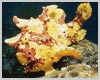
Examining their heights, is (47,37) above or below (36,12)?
below

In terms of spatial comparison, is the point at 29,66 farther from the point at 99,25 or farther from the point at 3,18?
the point at 99,25

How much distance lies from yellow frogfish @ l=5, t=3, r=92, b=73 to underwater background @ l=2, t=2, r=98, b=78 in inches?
1.3

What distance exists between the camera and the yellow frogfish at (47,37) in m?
2.48

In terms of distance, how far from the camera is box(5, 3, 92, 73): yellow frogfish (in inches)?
97.8

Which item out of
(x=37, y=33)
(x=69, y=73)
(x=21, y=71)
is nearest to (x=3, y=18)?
(x=37, y=33)

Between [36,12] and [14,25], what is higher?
[36,12]

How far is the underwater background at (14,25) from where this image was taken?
97.7 inches

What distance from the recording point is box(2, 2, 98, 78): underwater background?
248 centimetres

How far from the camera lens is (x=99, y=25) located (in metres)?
2.53

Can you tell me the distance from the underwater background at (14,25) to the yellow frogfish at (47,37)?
3cm

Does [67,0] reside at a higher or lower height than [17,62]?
higher

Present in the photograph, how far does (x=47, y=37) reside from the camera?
2521 mm

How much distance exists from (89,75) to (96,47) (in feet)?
0.82

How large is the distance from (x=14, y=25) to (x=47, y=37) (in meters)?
0.30
